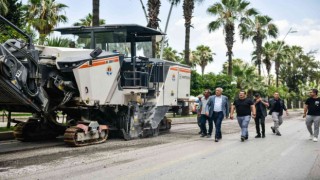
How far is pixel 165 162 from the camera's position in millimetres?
8664

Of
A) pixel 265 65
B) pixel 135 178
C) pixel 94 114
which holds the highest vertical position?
pixel 265 65

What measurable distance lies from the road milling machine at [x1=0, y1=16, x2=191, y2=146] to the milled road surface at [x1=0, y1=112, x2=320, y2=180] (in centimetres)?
109

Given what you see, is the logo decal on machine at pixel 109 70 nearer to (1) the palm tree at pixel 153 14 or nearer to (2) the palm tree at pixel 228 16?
(1) the palm tree at pixel 153 14

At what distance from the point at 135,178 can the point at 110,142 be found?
5.51 metres

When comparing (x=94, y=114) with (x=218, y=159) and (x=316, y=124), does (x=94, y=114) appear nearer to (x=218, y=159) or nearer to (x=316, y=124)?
(x=218, y=159)

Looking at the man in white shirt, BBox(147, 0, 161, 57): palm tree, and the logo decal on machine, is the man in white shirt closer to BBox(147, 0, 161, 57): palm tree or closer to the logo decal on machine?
the logo decal on machine

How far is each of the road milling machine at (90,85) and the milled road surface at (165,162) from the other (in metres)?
1.09

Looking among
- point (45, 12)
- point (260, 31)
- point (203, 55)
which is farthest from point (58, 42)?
point (203, 55)

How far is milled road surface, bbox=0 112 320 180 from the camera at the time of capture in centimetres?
730

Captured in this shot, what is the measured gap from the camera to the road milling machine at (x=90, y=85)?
9672 millimetres

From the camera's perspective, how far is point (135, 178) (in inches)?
273

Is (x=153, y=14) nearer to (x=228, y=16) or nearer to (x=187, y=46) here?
(x=187, y=46)

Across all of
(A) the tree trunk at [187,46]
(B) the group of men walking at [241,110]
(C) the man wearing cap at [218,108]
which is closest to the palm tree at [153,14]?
(A) the tree trunk at [187,46]

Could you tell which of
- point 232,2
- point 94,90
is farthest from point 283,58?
point 94,90
